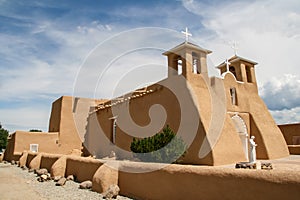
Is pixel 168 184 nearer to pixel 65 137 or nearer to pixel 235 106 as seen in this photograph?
pixel 235 106

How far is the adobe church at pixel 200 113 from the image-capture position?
1239 cm

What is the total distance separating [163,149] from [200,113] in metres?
3.67

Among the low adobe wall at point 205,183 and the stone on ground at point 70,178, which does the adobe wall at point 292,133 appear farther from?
the stone on ground at point 70,178

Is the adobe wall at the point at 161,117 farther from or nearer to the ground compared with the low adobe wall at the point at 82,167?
farther from the ground

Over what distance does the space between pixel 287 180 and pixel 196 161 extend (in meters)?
7.74

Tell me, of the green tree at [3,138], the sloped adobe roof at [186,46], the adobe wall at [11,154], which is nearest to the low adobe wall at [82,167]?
the sloped adobe roof at [186,46]

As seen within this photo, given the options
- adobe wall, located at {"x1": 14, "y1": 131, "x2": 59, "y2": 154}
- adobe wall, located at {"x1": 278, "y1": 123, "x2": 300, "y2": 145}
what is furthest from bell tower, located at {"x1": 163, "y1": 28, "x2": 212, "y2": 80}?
adobe wall, located at {"x1": 14, "y1": 131, "x2": 59, "y2": 154}

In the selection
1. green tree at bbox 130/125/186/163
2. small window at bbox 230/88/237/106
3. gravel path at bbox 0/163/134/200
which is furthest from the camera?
small window at bbox 230/88/237/106

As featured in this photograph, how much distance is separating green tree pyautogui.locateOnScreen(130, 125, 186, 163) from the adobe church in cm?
246

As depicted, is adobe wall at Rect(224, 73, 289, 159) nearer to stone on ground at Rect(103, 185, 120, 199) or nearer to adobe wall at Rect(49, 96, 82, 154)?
stone on ground at Rect(103, 185, 120, 199)

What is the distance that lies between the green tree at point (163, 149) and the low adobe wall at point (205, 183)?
58.7 inches

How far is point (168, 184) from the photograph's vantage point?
6984mm

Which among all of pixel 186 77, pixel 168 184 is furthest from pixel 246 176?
pixel 186 77

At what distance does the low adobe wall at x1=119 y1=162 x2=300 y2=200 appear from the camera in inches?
180
